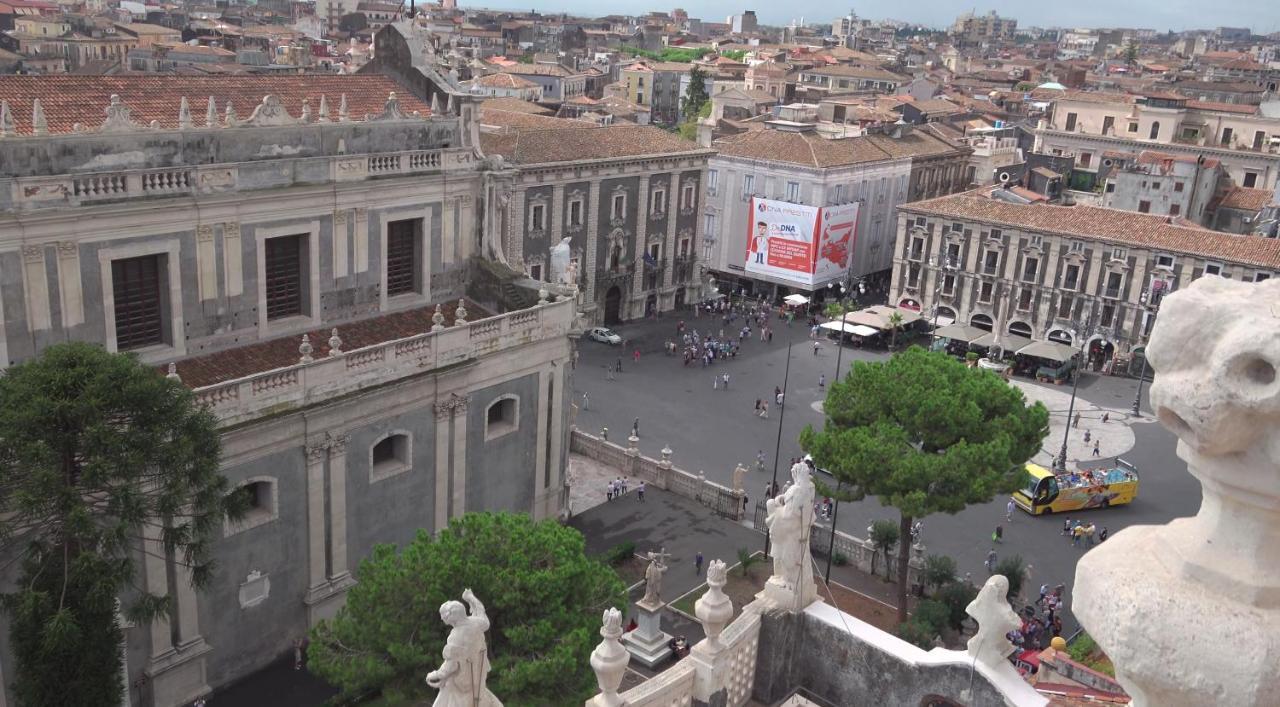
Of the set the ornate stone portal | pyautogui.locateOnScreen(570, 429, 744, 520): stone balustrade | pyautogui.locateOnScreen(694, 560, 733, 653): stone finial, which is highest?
the ornate stone portal

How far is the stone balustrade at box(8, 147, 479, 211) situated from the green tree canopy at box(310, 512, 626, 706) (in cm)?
1261

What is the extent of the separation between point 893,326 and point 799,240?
10.7m

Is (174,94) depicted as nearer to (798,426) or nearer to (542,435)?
(542,435)

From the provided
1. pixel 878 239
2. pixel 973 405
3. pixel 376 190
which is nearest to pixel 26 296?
pixel 376 190

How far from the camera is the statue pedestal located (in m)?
31.1

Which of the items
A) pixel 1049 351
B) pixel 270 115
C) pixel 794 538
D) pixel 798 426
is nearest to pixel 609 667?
pixel 794 538

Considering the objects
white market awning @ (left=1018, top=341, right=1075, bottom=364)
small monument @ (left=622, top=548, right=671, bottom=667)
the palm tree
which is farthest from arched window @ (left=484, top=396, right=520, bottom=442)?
white market awning @ (left=1018, top=341, right=1075, bottom=364)

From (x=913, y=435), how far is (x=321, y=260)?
60.4 feet

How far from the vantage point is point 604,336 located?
65312 millimetres

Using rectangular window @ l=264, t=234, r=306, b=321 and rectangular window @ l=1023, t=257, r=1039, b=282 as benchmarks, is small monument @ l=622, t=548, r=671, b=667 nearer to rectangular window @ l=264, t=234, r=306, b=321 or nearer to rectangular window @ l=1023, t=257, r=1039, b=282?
rectangular window @ l=264, t=234, r=306, b=321

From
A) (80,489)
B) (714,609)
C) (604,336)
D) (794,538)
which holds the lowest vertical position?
(604,336)

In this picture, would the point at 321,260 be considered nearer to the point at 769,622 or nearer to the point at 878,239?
the point at 769,622

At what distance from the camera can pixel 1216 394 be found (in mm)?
6797

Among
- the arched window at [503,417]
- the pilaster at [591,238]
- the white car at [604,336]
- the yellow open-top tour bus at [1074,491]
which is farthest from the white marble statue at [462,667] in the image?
the pilaster at [591,238]
